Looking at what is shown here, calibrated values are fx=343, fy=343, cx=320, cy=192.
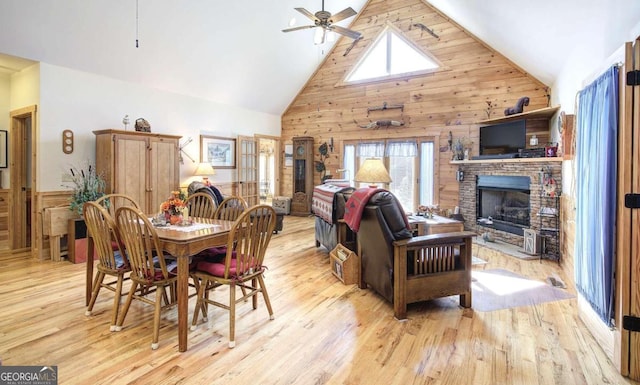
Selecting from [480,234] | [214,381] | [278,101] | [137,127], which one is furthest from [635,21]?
[278,101]

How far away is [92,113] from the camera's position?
518 centimetres

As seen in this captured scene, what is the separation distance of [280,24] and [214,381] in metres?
6.27

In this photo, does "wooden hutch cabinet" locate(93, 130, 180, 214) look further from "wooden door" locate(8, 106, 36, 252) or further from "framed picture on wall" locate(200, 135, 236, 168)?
"framed picture on wall" locate(200, 135, 236, 168)

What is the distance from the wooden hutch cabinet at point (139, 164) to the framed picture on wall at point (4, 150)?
149cm

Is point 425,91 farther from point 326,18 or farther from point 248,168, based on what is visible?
point 248,168

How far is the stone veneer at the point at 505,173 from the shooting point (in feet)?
16.6

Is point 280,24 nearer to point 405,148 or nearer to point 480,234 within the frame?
→ point 405,148

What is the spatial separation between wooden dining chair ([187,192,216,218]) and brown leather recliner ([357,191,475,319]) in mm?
1590

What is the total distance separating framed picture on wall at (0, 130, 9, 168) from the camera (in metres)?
5.24

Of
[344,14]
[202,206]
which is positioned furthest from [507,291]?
[344,14]

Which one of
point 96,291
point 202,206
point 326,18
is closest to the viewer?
point 96,291

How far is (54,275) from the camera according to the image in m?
4.02

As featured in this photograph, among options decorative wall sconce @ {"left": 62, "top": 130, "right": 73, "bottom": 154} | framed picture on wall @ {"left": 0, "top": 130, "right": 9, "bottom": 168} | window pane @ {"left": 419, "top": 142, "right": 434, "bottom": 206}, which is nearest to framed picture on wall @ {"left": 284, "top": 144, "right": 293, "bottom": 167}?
window pane @ {"left": 419, "top": 142, "right": 434, "bottom": 206}

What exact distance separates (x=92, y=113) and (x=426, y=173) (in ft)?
20.0
